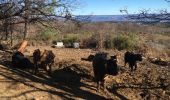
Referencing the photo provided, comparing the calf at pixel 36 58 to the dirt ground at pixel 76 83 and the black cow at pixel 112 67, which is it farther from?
the black cow at pixel 112 67

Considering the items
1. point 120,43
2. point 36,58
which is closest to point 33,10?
point 36,58

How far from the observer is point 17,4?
12664 millimetres

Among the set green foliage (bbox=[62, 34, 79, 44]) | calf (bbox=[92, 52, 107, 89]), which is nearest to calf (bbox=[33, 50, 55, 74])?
calf (bbox=[92, 52, 107, 89])

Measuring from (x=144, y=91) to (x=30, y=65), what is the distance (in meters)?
4.13

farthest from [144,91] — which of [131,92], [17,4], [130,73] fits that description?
[17,4]

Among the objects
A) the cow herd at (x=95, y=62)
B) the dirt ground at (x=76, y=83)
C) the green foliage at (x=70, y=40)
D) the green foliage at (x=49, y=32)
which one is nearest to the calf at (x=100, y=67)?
the cow herd at (x=95, y=62)

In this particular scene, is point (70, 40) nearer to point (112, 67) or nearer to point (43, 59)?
point (43, 59)

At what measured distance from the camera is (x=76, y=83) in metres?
13.4

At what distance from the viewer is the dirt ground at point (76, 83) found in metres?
11.5

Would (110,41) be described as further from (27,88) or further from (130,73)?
(27,88)

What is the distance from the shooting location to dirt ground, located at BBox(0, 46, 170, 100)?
1151 centimetres

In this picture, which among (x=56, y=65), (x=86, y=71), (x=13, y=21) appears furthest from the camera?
(x=56, y=65)

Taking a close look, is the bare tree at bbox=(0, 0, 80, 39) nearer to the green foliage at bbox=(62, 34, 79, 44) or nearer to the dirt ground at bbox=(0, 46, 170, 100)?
the dirt ground at bbox=(0, 46, 170, 100)

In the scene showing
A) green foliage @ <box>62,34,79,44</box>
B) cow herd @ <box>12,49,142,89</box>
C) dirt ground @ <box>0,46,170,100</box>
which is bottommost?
green foliage @ <box>62,34,79,44</box>
